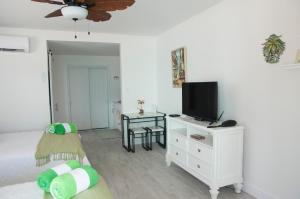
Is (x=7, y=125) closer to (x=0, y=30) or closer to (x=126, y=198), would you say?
(x=0, y=30)

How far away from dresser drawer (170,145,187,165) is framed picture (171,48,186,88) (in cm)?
123

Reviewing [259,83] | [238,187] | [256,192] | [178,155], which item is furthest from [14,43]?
[256,192]

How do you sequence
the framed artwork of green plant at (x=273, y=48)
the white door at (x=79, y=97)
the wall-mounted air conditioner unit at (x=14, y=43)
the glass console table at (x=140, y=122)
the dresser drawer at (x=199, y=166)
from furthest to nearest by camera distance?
the white door at (x=79, y=97), the glass console table at (x=140, y=122), the wall-mounted air conditioner unit at (x=14, y=43), the dresser drawer at (x=199, y=166), the framed artwork of green plant at (x=273, y=48)

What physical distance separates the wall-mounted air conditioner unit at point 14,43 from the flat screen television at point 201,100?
2921 mm

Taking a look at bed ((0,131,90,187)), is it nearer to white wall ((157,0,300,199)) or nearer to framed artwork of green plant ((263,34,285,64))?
white wall ((157,0,300,199))

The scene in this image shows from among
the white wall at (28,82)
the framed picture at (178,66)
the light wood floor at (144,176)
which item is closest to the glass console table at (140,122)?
the light wood floor at (144,176)

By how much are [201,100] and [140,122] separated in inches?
84.1

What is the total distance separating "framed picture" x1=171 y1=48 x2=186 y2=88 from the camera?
13.0ft

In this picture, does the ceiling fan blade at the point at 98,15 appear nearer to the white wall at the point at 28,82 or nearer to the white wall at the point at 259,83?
the white wall at the point at 259,83

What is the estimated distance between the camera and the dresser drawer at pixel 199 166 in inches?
105

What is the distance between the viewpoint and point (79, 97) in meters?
6.75

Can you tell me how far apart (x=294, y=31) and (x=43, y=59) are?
13.3 feet

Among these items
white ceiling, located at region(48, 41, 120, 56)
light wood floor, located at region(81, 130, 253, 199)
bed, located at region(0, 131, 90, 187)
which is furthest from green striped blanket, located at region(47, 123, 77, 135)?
white ceiling, located at region(48, 41, 120, 56)

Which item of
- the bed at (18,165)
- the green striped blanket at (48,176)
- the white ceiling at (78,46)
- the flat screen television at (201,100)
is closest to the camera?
the green striped blanket at (48,176)
